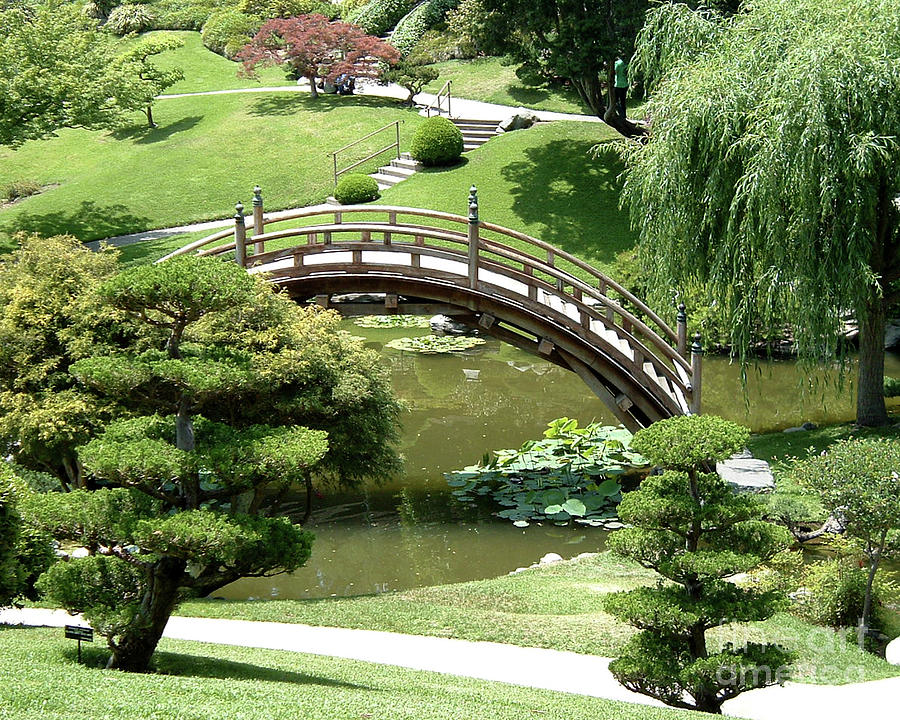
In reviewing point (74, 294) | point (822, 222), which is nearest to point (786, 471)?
point (822, 222)

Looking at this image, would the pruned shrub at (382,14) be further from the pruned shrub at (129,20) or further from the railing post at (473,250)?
the railing post at (473,250)

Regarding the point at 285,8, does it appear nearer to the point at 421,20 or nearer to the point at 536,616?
the point at 421,20

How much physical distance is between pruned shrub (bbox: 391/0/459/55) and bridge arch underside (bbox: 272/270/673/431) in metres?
29.0

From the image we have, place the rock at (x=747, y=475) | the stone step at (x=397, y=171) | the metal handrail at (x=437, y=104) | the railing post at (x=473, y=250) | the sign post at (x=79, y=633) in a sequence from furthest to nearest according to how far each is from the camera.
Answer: the metal handrail at (x=437, y=104), the stone step at (x=397, y=171), the railing post at (x=473, y=250), the rock at (x=747, y=475), the sign post at (x=79, y=633)

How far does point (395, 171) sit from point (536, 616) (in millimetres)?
24440

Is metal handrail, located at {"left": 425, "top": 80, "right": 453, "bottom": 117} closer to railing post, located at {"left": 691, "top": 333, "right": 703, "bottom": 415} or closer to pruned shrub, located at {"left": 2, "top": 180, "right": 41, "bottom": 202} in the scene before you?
pruned shrub, located at {"left": 2, "top": 180, "right": 41, "bottom": 202}

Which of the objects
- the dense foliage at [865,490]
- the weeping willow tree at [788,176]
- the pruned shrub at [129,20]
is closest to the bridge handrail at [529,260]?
the weeping willow tree at [788,176]

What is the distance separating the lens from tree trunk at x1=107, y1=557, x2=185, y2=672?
10.6 meters

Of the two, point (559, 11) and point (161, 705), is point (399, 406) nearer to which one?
point (161, 705)

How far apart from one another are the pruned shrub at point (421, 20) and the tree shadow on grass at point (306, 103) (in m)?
5.42

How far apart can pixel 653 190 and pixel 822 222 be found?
10.3 ft

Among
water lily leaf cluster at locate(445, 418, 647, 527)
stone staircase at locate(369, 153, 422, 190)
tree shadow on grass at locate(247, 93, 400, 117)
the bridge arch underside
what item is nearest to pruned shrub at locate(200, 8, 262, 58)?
tree shadow on grass at locate(247, 93, 400, 117)

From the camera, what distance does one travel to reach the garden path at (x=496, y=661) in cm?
1184

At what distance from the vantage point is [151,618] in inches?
417
